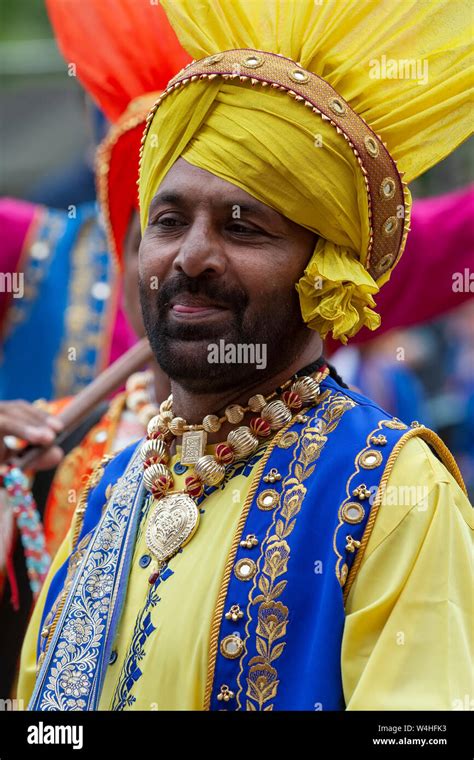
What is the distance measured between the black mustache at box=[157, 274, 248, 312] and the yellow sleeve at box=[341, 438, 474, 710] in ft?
1.60

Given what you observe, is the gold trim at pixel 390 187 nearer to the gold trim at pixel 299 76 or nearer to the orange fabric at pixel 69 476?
the gold trim at pixel 299 76

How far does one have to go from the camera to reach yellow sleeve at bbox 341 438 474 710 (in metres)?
2.37

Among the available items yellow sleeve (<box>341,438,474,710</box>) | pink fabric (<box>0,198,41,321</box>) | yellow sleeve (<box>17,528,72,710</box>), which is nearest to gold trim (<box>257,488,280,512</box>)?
yellow sleeve (<box>341,438,474,710</box>)

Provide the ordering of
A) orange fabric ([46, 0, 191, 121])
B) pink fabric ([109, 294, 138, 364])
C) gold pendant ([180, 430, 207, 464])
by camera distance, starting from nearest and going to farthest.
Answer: gold pendant ([180, 430, 207, 464]) < orange fabric ([46, 0, 191, 121]) < pink fabric ([109, 294, 138, 364])

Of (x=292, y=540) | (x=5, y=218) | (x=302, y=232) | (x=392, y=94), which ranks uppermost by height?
(x=5, y=218)

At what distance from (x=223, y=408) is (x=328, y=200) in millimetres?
508

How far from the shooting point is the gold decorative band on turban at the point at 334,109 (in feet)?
8.94

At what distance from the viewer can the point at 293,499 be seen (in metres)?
2.62

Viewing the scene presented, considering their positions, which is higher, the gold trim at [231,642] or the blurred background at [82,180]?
the blurred background at [82,180]

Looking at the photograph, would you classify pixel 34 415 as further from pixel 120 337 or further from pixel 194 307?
pixel 194 307

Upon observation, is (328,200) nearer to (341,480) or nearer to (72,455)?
(341,480)

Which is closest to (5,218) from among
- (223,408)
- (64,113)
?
(64,113)

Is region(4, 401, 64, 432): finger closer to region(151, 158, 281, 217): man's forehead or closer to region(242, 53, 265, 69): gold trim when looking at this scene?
region(151, 158, 281, 217): man's forehead

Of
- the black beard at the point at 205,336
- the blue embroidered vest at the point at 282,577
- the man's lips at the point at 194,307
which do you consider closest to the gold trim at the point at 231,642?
the blue embroidered vest at the point at 282,577
